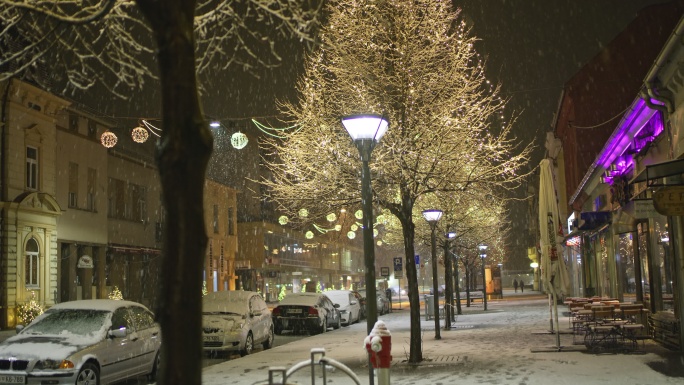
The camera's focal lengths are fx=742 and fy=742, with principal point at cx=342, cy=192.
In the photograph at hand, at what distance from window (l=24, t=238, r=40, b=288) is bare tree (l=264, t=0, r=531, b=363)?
19.3m

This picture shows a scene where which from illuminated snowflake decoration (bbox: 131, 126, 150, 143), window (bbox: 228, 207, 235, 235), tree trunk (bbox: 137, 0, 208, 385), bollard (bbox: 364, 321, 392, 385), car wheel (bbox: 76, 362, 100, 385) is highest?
illuminated snowflake decoration (bbox: 131, 126, 150, 143)

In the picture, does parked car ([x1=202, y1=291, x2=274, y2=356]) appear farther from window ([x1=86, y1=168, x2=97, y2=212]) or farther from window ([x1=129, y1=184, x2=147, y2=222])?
window ([x1=129, y1=184, x2=147, y2=222])

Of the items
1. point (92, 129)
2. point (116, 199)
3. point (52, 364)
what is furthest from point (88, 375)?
point (116, 199)

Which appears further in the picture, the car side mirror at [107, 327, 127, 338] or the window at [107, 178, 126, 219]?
the window at [107, 178, 126, 219]

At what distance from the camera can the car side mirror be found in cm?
1270

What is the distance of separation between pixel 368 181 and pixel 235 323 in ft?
29.3

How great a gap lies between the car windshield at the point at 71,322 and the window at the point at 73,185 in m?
24.0

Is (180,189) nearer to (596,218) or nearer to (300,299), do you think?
(596,218)

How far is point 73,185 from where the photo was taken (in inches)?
1426

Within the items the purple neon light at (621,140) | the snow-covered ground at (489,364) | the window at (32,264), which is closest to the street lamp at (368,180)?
the snow-covered ground at (489,364)

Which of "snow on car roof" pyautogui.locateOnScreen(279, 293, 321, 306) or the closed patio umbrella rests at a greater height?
the closed patio umbrella

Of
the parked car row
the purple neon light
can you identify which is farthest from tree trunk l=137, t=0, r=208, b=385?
the purple neon light

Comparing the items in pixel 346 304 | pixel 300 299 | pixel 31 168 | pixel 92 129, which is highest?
pixel 92 129

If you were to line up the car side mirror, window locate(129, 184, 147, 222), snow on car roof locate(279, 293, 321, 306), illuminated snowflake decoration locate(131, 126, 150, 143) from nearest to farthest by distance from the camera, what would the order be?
the car side mirror < snow on car roof locate(279, 293, 321, 306) < illuminated snowflake decoration locate(131, 126, 150, 143) < window locate(129, 184, 147, 222)
